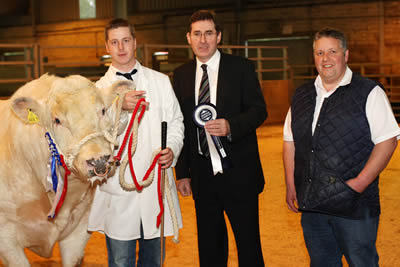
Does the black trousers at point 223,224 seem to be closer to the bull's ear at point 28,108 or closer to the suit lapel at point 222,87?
the suit lapel at point 222,87

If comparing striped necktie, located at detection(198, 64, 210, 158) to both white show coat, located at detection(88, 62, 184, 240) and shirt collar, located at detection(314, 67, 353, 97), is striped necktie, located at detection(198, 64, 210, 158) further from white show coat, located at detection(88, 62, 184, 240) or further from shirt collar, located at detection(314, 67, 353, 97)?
shirt collar, located at detection(314, 67, 353, 97)

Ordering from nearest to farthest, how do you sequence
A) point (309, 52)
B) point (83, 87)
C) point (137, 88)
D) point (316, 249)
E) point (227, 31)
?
point (83, 87) → point (316, 249) → point (137, 88) → point (309, 52) → point (227, 31)

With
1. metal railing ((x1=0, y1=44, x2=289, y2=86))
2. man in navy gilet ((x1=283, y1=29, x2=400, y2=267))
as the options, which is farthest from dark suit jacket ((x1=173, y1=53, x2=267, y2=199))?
metal railing ((x1=0, y1=44, x2=289, y2=86))

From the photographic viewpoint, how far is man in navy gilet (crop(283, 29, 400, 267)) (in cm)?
223

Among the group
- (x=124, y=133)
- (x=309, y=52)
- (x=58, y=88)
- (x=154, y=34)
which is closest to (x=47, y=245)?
(x=124, y=133)

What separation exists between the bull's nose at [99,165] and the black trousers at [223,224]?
0.87 m

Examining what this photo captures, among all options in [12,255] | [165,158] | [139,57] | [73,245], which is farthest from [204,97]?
[139,57]

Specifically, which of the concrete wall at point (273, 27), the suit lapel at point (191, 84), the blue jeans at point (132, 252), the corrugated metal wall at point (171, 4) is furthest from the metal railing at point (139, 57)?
the blue jeans at point (132, 252)

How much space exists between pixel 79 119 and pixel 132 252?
2.65 feet

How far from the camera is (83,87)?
222 cm

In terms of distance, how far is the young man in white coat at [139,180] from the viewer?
2.51 meters

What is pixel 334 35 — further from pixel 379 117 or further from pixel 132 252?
pixel 132 252

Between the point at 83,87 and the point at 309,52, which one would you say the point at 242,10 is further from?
the point at 83,87

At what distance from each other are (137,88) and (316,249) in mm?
1185
